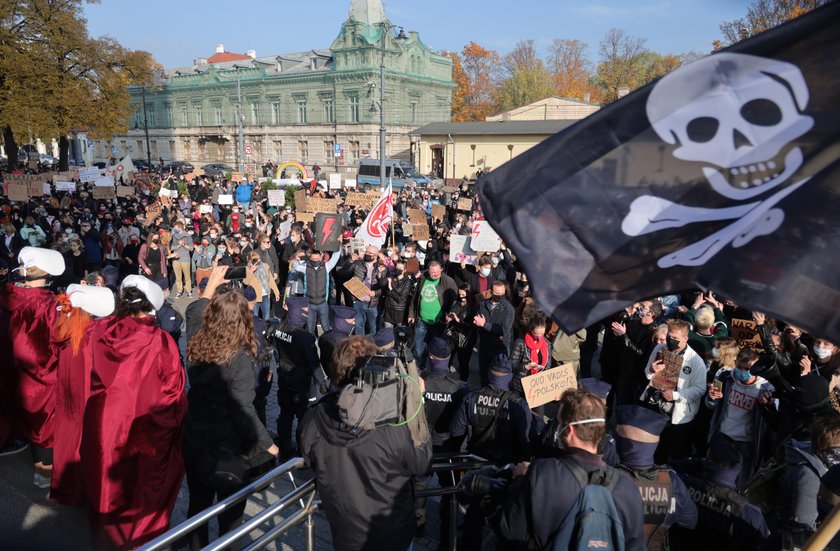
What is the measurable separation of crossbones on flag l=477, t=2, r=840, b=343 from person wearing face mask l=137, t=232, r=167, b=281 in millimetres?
10357

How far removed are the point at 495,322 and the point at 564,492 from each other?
5048 mm

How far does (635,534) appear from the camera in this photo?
8.23 feet

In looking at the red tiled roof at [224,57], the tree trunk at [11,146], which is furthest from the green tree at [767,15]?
the red tiled roof at [224,57]

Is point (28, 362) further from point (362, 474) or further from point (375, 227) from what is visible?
point (375, 227)

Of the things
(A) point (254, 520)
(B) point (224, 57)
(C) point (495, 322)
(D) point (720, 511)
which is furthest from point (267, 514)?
(B) point (224, 57)

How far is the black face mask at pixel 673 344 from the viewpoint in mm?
5445

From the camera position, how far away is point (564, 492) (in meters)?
2.42

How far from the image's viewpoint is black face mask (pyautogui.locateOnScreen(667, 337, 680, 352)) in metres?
5.45

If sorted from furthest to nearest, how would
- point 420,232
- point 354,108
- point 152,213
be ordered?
point 354,108, point 152,213, point 420,232

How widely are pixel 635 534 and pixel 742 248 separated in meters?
1.29

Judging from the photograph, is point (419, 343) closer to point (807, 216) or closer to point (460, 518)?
point (460, 518)

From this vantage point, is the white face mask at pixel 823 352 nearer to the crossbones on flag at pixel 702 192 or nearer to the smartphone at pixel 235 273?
the crossbones on flag at pixel 702 192

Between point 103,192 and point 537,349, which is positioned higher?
point 103,192

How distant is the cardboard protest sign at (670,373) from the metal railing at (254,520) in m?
3.42
